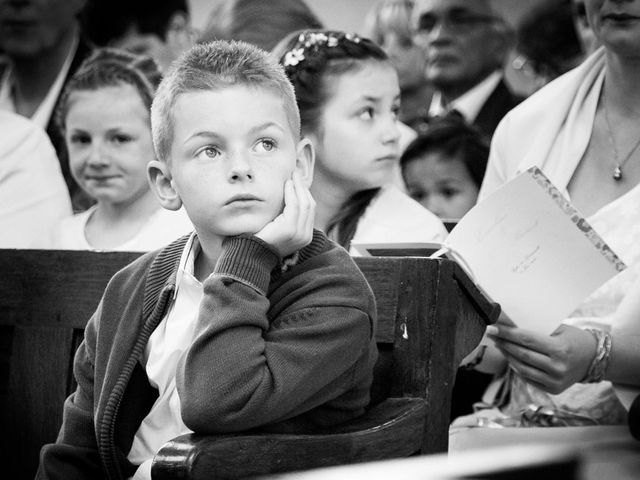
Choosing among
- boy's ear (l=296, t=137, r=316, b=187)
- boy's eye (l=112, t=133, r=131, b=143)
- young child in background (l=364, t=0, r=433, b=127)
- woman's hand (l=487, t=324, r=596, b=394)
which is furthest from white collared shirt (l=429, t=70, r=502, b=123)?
boy's ear (l=296, t=137, r=316, b=187)

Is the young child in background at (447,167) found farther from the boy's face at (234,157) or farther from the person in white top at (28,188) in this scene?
the boy's face at (234,157)

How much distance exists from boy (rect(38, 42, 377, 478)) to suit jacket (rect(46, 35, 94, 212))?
89.2 inches

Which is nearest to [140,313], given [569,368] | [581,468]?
[569,368]

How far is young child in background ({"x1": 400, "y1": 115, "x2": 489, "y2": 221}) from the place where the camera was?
11.0ft

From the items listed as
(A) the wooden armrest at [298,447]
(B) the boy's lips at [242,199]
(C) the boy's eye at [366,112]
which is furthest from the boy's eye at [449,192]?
(B) the boy's lips at [242,199]

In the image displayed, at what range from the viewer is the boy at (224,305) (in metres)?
1.33

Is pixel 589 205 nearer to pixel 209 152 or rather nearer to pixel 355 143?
pixel 355 143

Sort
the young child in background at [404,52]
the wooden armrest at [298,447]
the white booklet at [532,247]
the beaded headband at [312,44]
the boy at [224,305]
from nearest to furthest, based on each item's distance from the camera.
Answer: the wooden armrest at [298,447] < the boy at [224,305] < the white booklet at [532,247] < the beaded headband at [312,44] < the young child in background at [404,52]

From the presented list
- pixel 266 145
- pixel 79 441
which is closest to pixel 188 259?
pixel 266 145

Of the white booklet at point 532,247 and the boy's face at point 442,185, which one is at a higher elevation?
the white booklet at point 532,247

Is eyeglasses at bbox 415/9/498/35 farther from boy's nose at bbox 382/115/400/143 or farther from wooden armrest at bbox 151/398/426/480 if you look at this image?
wooden armrest at bbox 151/398/426/480

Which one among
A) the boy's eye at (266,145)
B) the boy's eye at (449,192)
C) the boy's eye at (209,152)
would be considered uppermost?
the boy's eye at (266,145)

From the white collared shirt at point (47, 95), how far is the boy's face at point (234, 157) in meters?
2.86

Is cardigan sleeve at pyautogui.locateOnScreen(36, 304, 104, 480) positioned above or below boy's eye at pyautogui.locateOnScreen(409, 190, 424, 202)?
above
